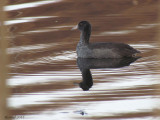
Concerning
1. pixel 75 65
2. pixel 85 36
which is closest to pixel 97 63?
pixel 75 65

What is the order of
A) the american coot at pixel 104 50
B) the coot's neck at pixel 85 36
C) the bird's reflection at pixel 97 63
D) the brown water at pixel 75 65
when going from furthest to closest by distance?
the coot's neck at pixel 85 36
the american coot at pixel 104 50
the bird's reflection at pixel 97 63
the brown water at pixel 75 65

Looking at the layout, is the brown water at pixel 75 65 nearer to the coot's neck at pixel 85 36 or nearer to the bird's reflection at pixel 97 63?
the bird's reflection at pixel 97 63

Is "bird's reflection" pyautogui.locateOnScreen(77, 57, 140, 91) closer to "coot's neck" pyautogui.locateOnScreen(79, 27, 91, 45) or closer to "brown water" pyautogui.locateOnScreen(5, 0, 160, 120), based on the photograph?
"brown water" pyautogui.locateOnScreen(5, 0, 160, 120)

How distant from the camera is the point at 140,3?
14.5m

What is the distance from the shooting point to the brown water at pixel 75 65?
22.8 feet

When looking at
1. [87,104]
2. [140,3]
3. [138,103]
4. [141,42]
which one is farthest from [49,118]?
[140,3]

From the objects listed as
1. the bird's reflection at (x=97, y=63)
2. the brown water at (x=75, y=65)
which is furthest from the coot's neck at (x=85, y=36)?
the bird's reflection at (x=97, y=63)

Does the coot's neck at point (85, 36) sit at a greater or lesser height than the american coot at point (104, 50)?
greater

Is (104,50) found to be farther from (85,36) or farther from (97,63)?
(85,36)

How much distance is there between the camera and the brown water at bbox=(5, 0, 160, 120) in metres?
6.96

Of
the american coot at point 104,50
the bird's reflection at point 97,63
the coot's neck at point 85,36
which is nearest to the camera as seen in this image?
the bird's reflection at point 97,63

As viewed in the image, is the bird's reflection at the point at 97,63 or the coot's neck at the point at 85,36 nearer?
the bird's reflection at the point at 97,63

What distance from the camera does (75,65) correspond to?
31.5 ft

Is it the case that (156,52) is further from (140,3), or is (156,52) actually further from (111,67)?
(140,3)
